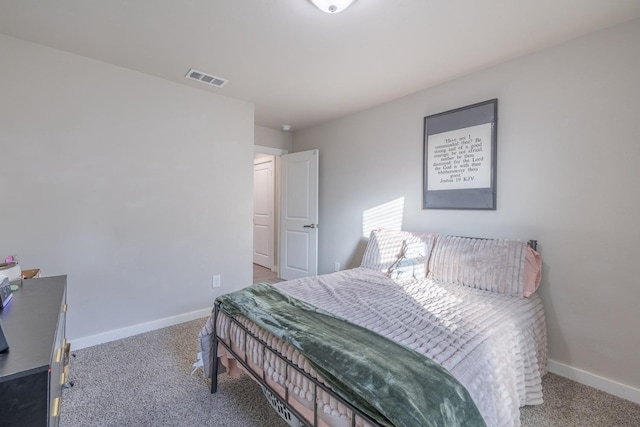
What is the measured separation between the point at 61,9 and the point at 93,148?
0.97m

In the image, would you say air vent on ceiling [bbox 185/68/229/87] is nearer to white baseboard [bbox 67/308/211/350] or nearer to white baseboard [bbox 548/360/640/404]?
white baseboard [bbox 67/308/211/350]

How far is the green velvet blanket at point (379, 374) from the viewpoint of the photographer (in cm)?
87

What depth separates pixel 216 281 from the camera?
3104 millimetres

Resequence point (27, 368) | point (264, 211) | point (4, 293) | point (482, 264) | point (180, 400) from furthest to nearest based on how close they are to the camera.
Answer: point (264, 211) < point (482, 264) < point (180, 400) < point (4, 293) < point (27, 368)

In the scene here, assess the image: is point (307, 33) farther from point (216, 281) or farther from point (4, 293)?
point (216, 281)

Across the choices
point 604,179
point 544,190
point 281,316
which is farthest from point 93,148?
point 604,179

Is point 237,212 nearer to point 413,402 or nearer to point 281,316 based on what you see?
point 281,316

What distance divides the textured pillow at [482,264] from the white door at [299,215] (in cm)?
187

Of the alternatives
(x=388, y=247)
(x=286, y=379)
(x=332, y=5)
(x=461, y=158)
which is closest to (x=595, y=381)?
(x=388, y=247)

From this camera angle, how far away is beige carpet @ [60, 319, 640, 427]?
1.59 m

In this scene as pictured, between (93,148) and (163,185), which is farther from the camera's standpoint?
(163,185)

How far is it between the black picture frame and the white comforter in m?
0.83

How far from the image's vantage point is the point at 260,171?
5.43 m

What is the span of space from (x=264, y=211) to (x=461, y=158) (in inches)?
144
